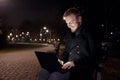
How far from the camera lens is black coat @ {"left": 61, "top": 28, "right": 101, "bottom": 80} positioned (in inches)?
134

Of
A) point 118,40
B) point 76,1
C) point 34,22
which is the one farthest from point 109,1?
point 34,22

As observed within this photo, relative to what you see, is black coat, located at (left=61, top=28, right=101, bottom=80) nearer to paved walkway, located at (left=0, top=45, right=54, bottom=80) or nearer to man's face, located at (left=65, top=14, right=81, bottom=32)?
man's face, located at (left=65, top=14, right=81, bottom=32)

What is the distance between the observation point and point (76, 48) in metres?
3.52

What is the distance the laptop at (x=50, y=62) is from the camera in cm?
328

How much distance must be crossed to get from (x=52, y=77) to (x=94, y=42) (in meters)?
0.83

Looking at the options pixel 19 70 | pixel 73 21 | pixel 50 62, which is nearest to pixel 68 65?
pixel 50 62

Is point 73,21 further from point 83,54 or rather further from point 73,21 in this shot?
point 83,54

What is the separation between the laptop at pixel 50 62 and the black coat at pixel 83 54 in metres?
0.22

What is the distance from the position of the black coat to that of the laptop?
22 cm

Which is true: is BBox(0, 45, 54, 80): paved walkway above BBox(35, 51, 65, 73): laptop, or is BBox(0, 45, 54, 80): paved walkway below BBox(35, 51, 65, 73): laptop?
below

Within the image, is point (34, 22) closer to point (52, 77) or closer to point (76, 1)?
point (76, 1)

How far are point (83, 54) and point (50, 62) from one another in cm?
52

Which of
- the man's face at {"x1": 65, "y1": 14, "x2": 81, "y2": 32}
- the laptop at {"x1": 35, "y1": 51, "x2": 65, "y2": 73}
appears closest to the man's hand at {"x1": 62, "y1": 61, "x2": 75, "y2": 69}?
the laptop at {"x1": 35, "y1": 51, "x2": 65, "y2": 73}

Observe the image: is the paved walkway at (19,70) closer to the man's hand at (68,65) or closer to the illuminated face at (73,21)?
the illuminated face at (73,21)
